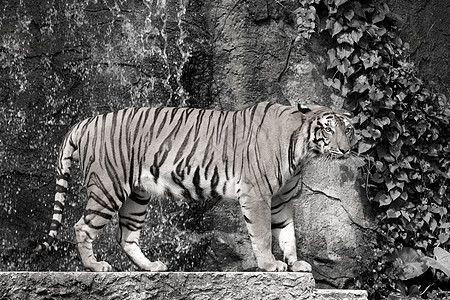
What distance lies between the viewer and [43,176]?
699 cm

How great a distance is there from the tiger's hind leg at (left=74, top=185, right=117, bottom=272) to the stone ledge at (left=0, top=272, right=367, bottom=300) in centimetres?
56

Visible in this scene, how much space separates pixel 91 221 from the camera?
16.7ft

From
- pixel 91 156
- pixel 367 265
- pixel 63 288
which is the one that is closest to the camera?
pixel 63 288

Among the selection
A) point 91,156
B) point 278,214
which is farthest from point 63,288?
point 278,214

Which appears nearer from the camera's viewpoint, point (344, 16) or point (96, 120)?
point (96, 120)

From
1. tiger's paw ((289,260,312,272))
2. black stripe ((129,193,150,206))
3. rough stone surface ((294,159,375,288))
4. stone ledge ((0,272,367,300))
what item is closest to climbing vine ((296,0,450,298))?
rough stone surface ((294,159,375,288))

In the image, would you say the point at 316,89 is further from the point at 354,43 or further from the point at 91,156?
the point at 91,156

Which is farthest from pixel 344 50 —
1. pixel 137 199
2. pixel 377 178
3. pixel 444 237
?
pixel 137 199

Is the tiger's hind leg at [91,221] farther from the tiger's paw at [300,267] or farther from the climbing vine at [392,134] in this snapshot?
the climbing vine at [392,134]

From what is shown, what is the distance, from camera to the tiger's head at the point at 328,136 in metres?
5.14

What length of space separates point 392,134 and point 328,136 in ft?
6.61

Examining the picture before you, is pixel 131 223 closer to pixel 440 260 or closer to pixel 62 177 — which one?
pixel 62 177

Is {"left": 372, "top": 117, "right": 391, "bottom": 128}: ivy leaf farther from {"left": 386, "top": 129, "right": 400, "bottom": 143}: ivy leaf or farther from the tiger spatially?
the tiger

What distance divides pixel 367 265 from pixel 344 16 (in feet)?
7.13
